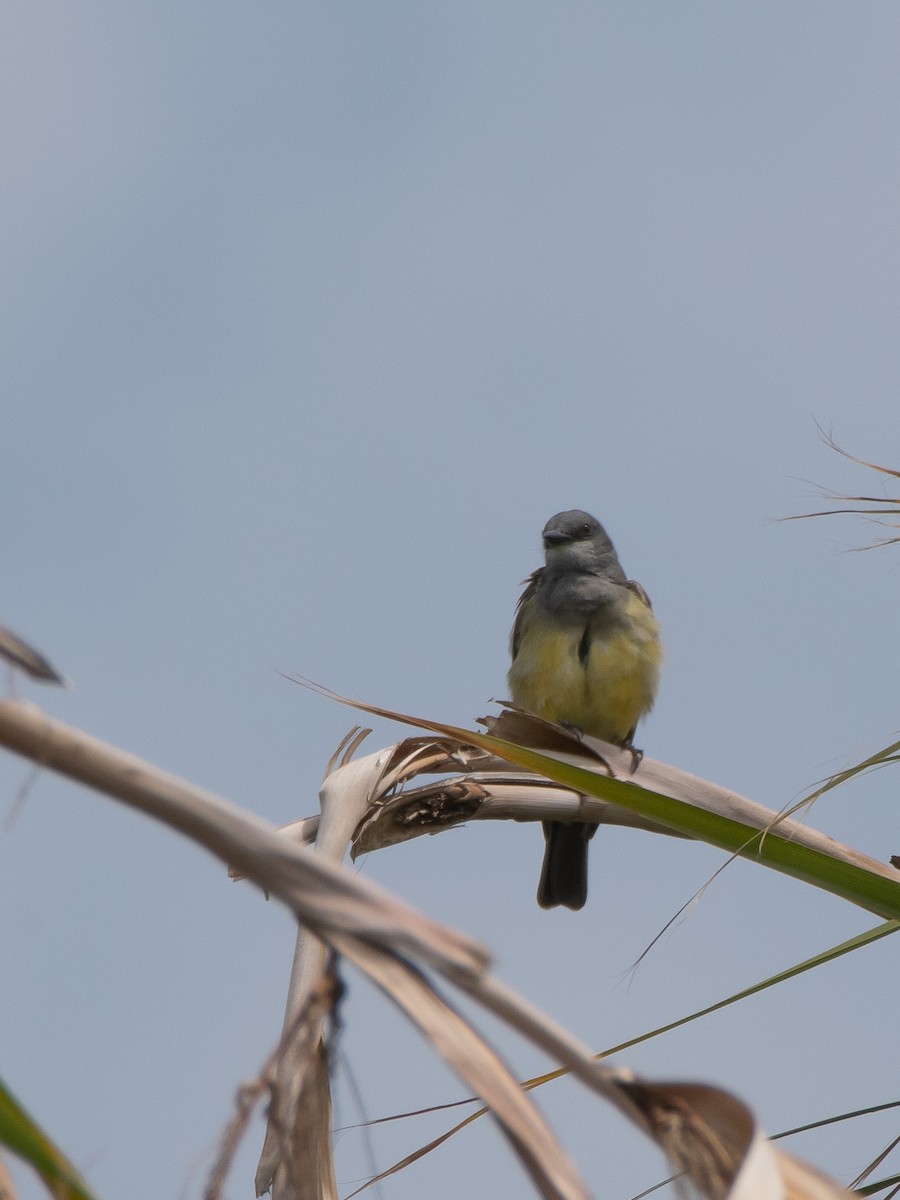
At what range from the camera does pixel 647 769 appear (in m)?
3.83

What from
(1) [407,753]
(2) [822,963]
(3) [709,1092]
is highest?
(1) [407,753]

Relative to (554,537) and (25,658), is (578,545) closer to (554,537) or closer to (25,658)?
(554,537)

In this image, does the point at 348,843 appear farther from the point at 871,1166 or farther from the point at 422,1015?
the point at 422,1015

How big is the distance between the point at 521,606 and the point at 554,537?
497 millimetres

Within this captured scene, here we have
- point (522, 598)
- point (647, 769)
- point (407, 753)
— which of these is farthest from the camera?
point (522, 598)

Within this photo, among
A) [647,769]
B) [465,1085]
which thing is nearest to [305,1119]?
[465,1085]

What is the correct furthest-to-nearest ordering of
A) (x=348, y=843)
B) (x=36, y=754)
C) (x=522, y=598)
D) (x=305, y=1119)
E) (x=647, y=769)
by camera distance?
1. (x=522, y=598)
2. (x=647, y=769)
3. (x=348, y=843)
4. (x=305, y=1119)
5. (x=36, y=754)

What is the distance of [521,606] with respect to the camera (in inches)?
352

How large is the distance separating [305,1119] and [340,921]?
0.37m

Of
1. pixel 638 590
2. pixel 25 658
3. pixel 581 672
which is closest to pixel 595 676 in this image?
pixel 581 672

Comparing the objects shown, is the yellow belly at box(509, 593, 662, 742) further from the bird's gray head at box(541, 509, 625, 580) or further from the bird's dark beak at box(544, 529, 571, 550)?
the bird's dark beak at box(544, 529, 571, 550)

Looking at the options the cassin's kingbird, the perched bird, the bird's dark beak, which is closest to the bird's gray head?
the bird's dark beak

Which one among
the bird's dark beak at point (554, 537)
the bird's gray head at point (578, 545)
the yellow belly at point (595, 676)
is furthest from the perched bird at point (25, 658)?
the bird's dark beak at point (554, 537)

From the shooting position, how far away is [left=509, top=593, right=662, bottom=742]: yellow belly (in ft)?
25.8
